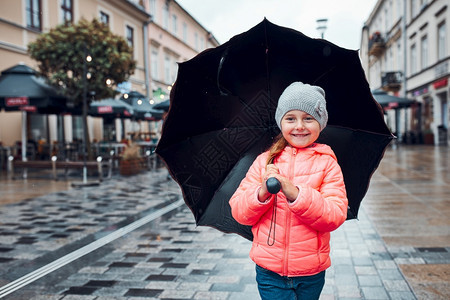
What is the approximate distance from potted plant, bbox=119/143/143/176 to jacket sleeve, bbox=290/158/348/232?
12725 millimetres

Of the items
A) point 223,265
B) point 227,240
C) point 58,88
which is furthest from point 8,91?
point 223,265

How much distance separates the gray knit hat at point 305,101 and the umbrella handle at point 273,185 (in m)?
0.40

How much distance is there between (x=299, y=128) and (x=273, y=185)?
0.39 meters

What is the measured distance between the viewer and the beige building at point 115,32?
677 inches

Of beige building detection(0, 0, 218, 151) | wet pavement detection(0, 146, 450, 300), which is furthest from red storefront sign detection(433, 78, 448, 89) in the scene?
wet pavement detection(0, 146, 450, 300)

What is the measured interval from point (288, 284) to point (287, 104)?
79 cm

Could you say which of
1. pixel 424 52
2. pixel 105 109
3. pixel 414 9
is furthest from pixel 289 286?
pixel 414 9

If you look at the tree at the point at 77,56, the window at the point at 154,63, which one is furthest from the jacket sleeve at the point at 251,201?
the window at the point at 154,63

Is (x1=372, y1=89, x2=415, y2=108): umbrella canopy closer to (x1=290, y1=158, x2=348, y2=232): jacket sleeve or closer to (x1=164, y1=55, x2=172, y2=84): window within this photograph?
(x1=164, y1=55, x2=172, y2=84): window

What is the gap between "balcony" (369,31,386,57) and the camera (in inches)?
1545

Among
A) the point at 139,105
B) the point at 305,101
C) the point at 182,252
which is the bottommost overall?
the point at 182,252

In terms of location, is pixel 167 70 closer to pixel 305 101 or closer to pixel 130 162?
pixel 130 162

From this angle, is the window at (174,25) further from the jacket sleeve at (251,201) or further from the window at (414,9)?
the jacket sleeve at (251,201)

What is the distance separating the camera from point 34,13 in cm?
1873
